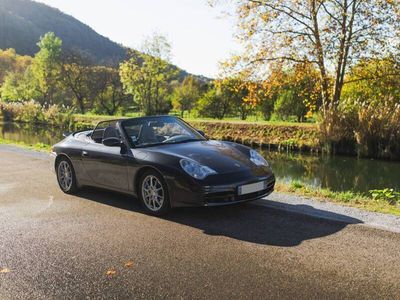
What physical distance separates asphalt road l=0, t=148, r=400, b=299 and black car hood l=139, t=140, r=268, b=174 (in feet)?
2.32

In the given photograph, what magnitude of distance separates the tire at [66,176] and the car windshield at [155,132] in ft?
5.28

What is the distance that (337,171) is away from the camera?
15.8 meters

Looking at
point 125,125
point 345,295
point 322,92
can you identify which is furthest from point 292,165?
point 345,295

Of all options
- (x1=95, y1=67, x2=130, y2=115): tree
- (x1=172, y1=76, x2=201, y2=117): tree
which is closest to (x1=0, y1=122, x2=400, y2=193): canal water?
(x1=95, y1=67, x2=130, y2=115): tree

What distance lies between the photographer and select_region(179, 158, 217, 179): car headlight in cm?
598

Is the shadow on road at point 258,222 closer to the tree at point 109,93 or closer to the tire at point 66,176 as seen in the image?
the tire at point 66,176

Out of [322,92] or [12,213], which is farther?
[322,92]

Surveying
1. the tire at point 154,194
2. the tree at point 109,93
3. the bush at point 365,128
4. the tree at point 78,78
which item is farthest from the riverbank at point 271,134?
the tree at point 78,78

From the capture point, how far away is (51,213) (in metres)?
6.77

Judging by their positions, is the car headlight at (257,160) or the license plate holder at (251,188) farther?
the car headlight at (257,160)

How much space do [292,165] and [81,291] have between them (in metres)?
14.0

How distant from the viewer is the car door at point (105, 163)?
689 centimetres

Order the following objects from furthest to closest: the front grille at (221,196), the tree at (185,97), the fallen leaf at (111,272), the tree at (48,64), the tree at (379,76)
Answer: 1. the tree at (185,97)
2. the tree at (48,64)
3. the tree at (379,76)
4. the front grille at (221,196)
5. the fallen leaf at (111,272)

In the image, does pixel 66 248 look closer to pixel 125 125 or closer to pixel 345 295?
pixel 125 125
